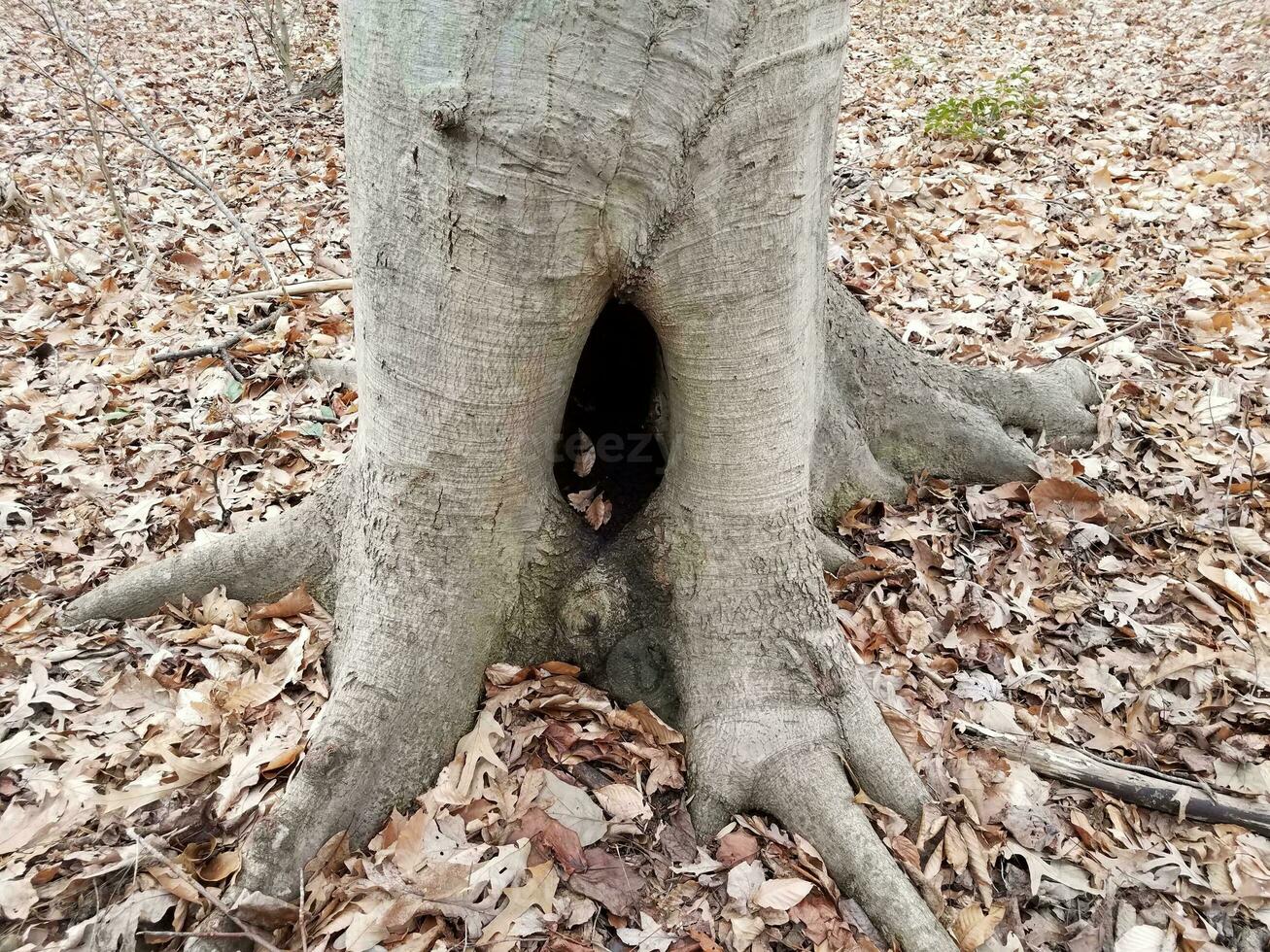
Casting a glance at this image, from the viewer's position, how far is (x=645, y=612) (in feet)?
8.15

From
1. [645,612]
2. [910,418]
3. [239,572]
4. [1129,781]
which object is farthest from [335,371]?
[1129,781]

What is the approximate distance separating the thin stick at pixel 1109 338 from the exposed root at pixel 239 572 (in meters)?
3.58

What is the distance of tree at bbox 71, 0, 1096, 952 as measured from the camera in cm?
171

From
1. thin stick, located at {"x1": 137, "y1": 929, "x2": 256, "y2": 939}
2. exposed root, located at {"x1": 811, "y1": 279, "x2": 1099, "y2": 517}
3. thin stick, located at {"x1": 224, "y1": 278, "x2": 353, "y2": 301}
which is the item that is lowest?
thin stick, located at {"x1": 137, "y1": 929, "x2": 256, "y2": 939}

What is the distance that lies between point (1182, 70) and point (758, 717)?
8.11m

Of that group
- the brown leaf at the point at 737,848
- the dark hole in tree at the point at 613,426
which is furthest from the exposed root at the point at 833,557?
the brown leaf at the point at 737,848

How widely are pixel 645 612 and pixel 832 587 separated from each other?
82 cm

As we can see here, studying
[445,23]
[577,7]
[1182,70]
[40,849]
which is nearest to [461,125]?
[445,23]

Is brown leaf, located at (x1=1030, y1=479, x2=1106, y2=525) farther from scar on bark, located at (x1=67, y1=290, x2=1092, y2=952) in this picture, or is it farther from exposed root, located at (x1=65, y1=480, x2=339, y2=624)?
exposed root, located at (x1=65, y1=480, x2=339, y2=624)

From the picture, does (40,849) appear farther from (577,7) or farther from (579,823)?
(577,7)

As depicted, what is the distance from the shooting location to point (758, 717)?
2.29 m

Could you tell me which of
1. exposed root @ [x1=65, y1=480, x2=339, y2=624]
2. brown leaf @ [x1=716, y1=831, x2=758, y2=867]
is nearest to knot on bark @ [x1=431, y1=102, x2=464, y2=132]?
exposed root @ [x1=65, y1=480, x2=339, y2=624]

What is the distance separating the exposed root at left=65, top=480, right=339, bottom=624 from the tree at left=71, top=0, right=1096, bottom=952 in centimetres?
1

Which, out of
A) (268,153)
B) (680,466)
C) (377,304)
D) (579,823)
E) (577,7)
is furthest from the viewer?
(268,153)
